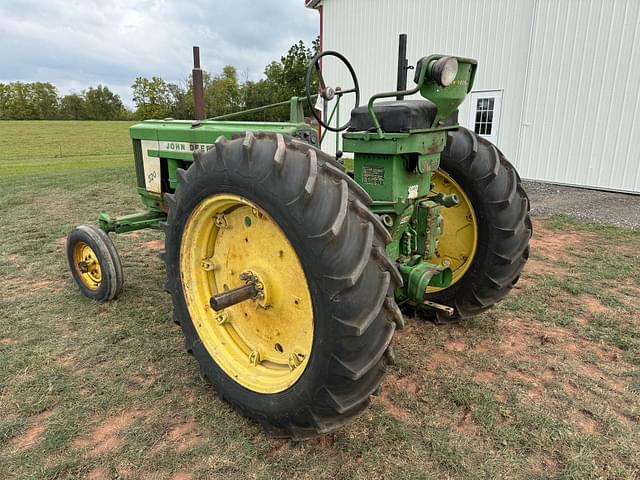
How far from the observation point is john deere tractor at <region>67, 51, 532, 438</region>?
5.39 feet

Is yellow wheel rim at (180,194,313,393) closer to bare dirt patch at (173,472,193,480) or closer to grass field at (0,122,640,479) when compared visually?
grass field at (0,122,640,479)

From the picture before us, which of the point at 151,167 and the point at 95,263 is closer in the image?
the point at 95,263

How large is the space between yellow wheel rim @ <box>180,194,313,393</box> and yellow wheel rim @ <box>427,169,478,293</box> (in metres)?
1.30

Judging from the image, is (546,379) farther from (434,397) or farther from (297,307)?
(297,307)

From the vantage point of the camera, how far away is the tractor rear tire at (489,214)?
8.98ft

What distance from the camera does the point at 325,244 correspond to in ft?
5.24

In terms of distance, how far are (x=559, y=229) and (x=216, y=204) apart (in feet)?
17.1

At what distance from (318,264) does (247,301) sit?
73cm

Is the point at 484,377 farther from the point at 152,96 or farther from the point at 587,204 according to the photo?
the point at 152,96

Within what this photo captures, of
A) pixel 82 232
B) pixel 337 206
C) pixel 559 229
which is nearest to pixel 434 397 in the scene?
pixel 337 206

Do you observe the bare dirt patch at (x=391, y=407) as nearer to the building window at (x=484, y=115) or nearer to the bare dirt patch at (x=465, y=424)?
the bare dirt patch at (x=465, y=424)

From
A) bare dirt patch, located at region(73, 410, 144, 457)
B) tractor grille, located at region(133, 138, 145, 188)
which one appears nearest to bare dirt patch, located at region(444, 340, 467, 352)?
bare dirt patch, located at region(73, 410, 144, 457)

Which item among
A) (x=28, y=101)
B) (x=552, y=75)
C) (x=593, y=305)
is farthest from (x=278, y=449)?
(x=28, y=101)

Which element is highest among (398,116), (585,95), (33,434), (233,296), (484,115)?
(585,95)
